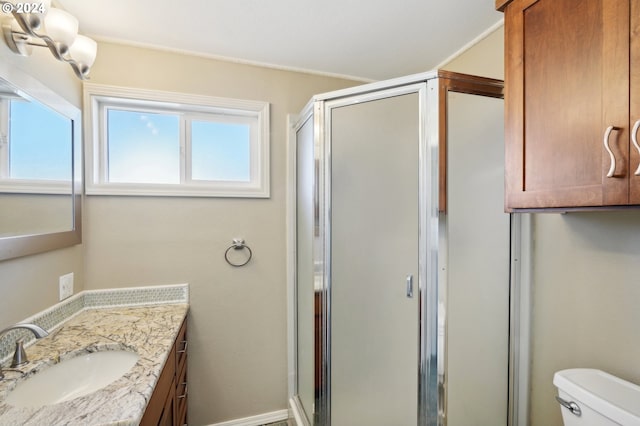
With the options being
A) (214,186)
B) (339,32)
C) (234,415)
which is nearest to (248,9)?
(339,32)

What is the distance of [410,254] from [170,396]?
1.26 meters

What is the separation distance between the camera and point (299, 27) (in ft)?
5.00

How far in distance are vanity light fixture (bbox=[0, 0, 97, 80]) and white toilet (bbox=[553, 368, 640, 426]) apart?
2.34 m

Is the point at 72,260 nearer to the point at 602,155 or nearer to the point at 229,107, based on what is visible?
the point at 229,107

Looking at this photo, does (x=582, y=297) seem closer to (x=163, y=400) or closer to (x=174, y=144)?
(x=163, y=400)

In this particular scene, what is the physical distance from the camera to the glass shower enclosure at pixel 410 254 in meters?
1.23

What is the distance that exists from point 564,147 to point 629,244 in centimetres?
53

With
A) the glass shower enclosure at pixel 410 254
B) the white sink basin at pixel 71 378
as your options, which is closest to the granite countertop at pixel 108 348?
the white sink basin at pixel 71 378

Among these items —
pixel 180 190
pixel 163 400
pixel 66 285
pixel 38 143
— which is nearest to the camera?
pixel 163 400

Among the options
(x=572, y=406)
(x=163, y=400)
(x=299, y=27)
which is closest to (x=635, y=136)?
(x=572, y=406)

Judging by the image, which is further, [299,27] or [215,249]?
[215,249]

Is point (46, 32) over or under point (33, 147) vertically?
over

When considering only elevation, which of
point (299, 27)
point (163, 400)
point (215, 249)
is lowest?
point (163, 400)

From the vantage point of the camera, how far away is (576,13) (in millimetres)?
810
